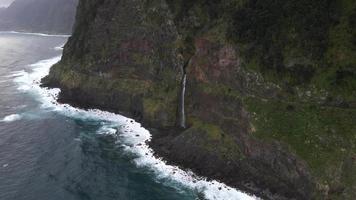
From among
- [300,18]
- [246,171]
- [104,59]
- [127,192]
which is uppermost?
[300,18]

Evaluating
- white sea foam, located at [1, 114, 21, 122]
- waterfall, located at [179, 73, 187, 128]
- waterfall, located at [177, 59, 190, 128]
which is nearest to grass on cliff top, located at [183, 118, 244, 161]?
waterfall, located at [179, 73, 187, 128]

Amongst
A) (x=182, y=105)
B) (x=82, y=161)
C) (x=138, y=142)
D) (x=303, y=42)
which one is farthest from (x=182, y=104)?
(x=303, y=42)

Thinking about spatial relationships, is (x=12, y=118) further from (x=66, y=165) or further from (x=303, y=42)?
(x=303, y=42)

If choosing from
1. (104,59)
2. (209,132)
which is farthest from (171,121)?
(104,59)

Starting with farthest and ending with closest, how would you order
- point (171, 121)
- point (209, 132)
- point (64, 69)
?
1. point (64, 69)
2. point (171, 121)
3. point (209, 132)

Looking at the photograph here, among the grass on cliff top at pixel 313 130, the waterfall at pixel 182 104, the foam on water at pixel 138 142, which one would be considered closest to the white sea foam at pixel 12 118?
the foam on water at pixel 138 142

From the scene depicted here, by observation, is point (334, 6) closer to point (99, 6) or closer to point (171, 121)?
point (171, 121)

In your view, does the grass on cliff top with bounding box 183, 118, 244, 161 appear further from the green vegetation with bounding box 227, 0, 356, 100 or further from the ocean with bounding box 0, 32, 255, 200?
the green vegetation with bounding box 227, 0, 356, 100
